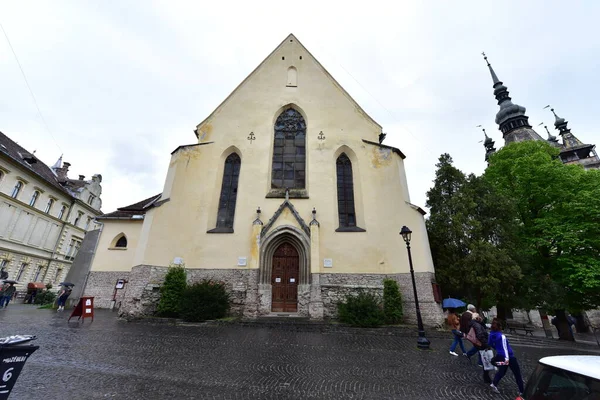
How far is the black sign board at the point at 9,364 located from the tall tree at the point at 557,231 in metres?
17.4

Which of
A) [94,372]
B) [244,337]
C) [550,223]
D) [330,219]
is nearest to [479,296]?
[550,223]

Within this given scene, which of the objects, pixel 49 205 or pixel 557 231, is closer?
pixel 557 231

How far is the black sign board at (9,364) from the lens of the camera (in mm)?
2510

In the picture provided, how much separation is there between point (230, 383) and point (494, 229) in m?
13.6

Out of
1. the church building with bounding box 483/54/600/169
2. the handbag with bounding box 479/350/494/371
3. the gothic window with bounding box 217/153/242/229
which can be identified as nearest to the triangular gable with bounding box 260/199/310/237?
the gothic window with bounding box 217/153/242/229

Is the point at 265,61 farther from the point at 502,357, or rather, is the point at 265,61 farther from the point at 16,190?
the point at 16,190

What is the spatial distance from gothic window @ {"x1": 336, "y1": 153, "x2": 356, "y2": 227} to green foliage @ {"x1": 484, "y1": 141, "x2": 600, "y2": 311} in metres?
7.88

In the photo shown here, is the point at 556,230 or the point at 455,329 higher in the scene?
the point at 556,230

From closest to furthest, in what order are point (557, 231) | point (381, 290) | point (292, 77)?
point (381, 290) < point (557, 231) < point (292, 77)

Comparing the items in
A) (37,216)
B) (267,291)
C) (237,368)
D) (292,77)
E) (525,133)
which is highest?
(525,133)

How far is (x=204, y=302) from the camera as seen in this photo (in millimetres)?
11055

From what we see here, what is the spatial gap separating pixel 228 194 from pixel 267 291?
585 centimetres

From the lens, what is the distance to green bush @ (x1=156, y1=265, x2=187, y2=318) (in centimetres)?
1137

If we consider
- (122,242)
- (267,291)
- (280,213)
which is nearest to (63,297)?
(122,242)
